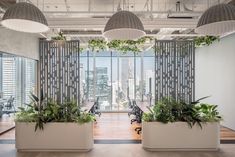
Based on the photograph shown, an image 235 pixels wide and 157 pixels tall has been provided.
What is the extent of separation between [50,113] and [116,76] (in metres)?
8.03

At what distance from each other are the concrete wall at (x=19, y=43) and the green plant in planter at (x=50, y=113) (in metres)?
2.36

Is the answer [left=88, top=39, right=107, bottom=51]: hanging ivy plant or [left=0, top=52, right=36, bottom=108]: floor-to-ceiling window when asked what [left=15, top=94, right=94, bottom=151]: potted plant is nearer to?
[left=0, top=52, right=36, bottom=108]: floor-to-ceiling window

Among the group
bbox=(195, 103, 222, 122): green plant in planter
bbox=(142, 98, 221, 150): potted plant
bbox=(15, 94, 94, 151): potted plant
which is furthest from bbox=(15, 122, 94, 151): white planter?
bbox=(195, 103, 222, 122): green plant in planter

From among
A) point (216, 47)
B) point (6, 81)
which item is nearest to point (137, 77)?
point (216, 47)

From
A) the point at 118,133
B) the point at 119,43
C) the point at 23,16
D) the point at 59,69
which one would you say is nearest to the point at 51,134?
the point at 59,69

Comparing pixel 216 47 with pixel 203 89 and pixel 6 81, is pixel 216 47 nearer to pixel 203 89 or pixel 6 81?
pixel 203 89

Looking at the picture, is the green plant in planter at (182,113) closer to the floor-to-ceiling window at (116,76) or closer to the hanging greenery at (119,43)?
the hanging greenery at (119,43)

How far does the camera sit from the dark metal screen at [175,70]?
6289 millimetres

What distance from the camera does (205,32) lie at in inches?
139

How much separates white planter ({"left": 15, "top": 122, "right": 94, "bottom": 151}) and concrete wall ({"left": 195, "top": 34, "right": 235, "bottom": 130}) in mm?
4866

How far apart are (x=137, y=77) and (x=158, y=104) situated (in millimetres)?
7599

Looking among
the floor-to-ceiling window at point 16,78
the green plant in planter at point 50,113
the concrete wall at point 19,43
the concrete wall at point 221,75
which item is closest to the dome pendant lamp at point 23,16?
the green plant in planter at point 50,113

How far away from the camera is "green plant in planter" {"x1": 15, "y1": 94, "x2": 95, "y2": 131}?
5.50 m

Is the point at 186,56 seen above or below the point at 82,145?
above
